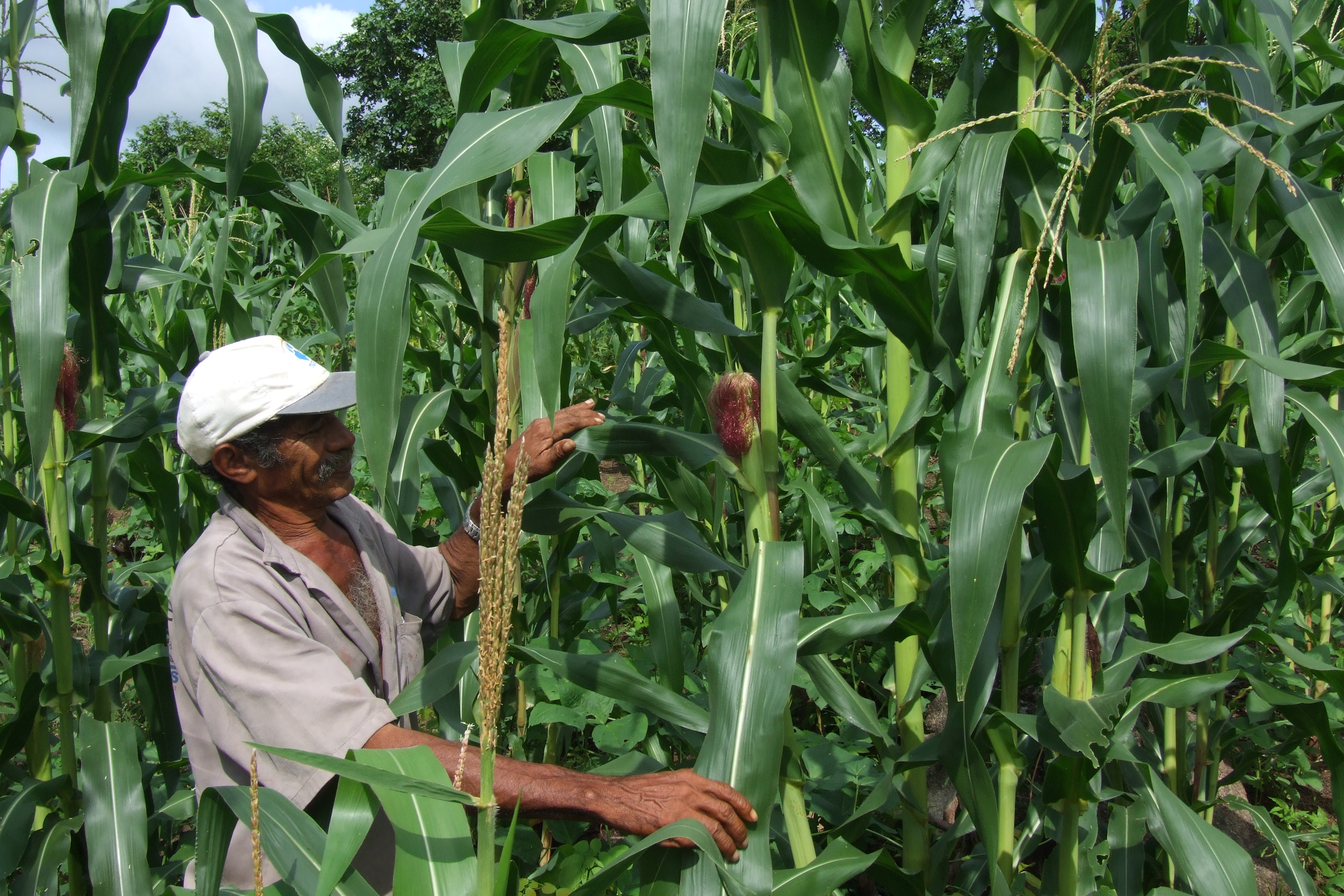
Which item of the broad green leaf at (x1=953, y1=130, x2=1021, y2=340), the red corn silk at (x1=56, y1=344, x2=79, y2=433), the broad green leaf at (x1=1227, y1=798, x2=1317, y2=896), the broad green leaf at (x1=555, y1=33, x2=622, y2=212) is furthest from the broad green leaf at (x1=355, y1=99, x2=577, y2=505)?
the broad green leaf at (x1=1227, y1=798, x2=1317, y2=896)

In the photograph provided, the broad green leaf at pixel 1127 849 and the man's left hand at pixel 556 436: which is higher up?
the man's left hand at pixel 556 436

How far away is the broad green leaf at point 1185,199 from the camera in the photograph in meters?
1.28

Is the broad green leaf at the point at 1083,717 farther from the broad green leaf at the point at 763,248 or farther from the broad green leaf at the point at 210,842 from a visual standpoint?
the broad green leaf at the point at 210,842

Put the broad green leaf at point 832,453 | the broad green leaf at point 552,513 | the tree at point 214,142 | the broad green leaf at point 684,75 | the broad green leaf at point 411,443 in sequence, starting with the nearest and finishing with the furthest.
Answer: the broad green leaf at point 684,75, the broad green leaf at point 832,453, the broad green leaf at point 552,513, the broad green leaf at point 411,443, the tree at point 214,142

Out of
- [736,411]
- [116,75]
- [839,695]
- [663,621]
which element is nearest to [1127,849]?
[839,695]

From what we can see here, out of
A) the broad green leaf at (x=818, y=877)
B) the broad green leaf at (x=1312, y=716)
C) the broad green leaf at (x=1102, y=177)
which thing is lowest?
the broad green leaf at (x=818, y=877)

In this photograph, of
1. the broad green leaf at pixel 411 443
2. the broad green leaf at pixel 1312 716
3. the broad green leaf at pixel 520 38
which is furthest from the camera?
the broad green leaf at pixel 411 443

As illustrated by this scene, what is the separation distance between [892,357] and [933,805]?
5.82 ft

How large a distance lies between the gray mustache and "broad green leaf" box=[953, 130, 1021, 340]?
1361mm

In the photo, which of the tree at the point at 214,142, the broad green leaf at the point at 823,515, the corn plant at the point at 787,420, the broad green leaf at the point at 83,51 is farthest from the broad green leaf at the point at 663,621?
the tree at the point at 214,142

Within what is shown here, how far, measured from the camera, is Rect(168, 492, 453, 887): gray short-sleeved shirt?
1593 millimetres

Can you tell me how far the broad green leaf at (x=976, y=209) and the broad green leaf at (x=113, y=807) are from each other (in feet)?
6.59

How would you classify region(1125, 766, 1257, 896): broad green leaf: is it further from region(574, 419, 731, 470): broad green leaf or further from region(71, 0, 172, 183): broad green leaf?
region(71, 0, 172, 183): broad green leaf

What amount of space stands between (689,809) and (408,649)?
3.72 ft
